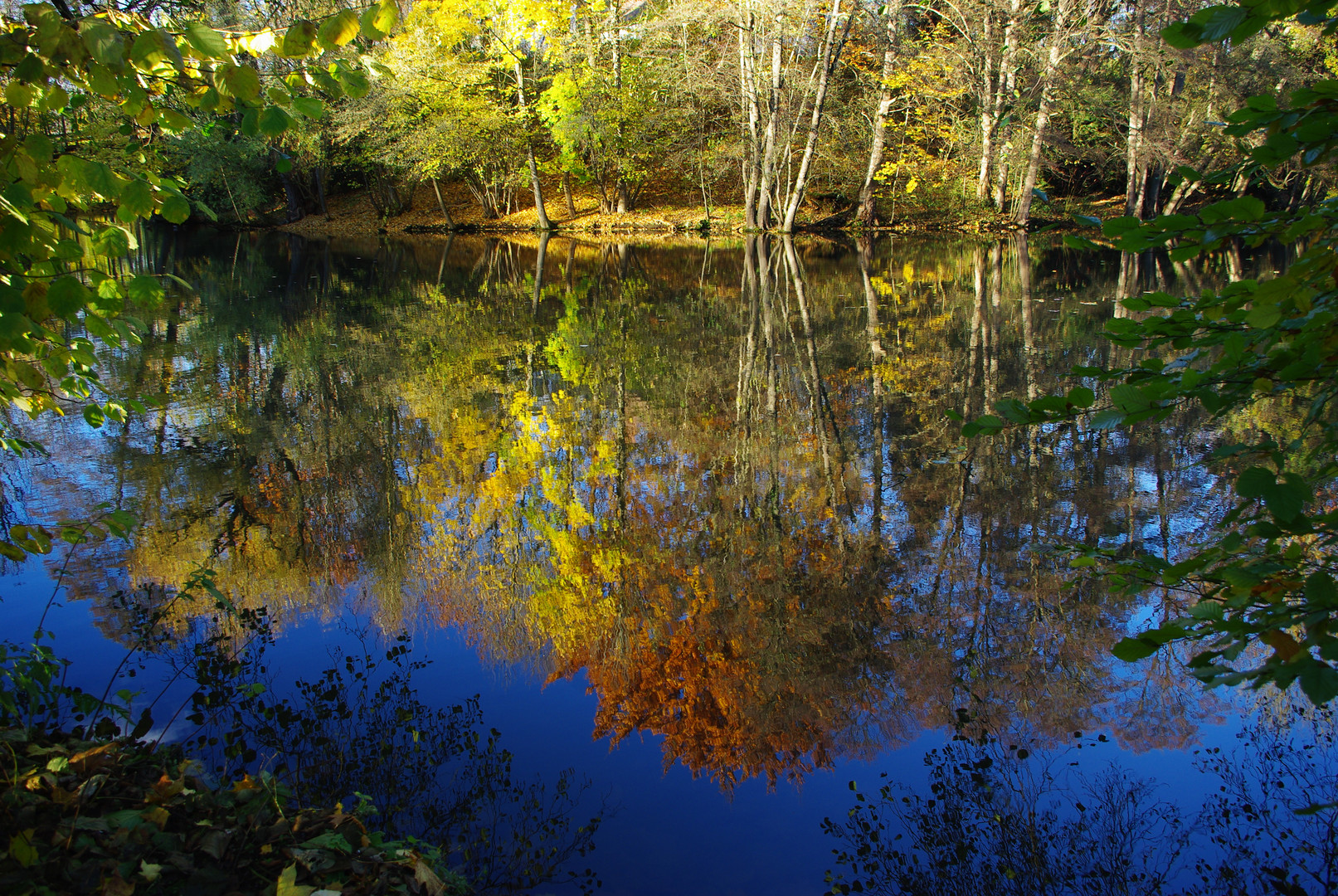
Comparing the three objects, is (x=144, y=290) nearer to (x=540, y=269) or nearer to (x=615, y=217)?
(x=540, y=269)

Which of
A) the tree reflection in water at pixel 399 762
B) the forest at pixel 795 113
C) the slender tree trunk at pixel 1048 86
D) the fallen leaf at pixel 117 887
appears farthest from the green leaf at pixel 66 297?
the slender tree trunk at pixel 1048 86

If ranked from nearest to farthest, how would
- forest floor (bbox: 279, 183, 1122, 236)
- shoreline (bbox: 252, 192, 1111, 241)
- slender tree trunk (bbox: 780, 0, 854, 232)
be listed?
slender tree trunk (bbox: 780, 0, 854, 232) → shoreline (bbox: 252, 192, 1111, 241) → forest floor (bbox: 279, 183, 1122, 236)

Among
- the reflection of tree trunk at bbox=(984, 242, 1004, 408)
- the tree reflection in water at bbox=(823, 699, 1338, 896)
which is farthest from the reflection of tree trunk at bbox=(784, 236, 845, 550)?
the tree reflection in water at bbox=(823, 699, 1338, 896)

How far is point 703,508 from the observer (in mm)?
6102

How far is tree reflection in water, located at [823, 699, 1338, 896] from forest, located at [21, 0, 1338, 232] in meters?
22.7

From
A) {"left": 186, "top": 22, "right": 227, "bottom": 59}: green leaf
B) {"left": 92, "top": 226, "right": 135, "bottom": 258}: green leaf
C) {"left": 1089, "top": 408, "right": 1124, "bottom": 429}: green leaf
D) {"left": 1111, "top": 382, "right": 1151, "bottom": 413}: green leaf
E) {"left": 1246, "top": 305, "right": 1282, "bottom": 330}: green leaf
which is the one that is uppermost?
{"left": 186, "top": 22, "right": 227, "bottom": 59}: green leaf

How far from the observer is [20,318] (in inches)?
68.5

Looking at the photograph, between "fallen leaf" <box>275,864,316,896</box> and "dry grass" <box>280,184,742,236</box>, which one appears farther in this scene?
"dry grass" <box>280,184,742,236</box>

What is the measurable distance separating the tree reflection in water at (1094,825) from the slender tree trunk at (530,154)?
1259 inches

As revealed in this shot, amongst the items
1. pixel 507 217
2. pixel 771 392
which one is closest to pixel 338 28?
pixel 771 392

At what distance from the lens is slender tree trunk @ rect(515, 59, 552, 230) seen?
31.3 metres

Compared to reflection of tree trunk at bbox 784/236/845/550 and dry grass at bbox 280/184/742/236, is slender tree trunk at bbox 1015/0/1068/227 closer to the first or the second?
dry grass at bbox 280/184/742/236

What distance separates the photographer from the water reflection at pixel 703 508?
4.06 meters

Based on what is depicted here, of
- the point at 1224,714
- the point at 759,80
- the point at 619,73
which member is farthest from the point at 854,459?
the point at 619,73
